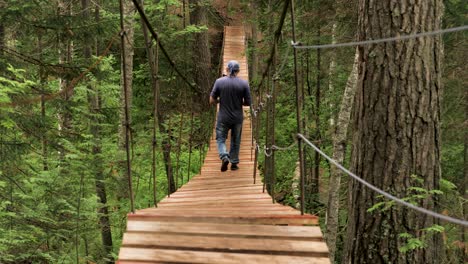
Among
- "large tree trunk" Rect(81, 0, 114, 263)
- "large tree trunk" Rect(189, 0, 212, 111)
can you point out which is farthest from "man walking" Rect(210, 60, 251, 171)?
"large tree trunk" Rect(189, 0, 212, 111)

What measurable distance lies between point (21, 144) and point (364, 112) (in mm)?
3910

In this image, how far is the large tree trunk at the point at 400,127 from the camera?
2.70 meters

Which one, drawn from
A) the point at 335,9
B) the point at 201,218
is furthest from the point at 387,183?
the point at 335,9

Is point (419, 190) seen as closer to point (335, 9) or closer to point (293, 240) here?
point (293, 240)

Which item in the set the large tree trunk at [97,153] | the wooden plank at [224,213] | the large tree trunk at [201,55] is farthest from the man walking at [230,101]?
the large tree trunk at [201,55]

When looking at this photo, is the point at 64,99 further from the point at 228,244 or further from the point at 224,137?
the point at 228,244

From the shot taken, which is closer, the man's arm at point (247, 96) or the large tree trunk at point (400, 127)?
the large tree trunk at point (400, 127)

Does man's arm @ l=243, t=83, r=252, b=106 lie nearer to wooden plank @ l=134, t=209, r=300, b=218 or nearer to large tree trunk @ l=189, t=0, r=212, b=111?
wooden plank @ l=134, t=209, r=300, b=218

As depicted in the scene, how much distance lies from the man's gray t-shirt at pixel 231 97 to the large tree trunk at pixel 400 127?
85.0 inches

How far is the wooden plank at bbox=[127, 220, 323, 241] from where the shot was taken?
224 cm

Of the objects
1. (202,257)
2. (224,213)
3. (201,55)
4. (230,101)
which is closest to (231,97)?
(230,101)

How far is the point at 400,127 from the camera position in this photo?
8.97ft

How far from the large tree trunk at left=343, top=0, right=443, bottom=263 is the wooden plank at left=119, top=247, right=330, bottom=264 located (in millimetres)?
919

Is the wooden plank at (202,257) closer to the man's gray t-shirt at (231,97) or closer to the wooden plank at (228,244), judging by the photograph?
the wooden plank at (228,244)
